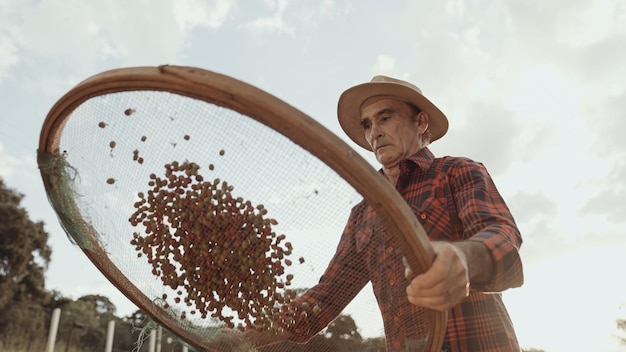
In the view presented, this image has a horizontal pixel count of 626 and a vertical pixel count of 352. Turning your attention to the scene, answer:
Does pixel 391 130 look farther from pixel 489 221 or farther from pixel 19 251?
pixel 19 251

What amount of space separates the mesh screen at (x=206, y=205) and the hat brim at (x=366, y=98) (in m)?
1.20

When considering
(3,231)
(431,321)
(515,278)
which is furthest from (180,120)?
(3,231)

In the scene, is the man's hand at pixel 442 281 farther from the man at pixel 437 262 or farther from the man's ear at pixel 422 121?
the man's ear at pixel 422 121

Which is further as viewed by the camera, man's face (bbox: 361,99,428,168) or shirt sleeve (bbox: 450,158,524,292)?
man's face (bbox: 361,99,428,168)

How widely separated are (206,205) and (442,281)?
3.09 ft

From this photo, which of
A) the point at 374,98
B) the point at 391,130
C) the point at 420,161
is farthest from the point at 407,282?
the point at 374,98

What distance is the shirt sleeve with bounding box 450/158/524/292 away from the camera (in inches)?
62.2

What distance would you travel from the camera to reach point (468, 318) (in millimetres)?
2027

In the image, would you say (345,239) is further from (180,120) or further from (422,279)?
(180,120)

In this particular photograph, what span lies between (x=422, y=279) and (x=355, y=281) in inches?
29.4

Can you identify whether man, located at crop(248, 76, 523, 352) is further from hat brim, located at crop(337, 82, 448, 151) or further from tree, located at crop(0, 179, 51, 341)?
tree, located at crop(0, 179, 51, 341)

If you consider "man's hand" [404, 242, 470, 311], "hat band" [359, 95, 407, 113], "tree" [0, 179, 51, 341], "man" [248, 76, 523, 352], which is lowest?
"man's hand" [404, 242, 470, 311]

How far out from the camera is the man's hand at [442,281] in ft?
4.31

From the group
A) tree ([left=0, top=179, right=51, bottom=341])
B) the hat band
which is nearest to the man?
the hat band
